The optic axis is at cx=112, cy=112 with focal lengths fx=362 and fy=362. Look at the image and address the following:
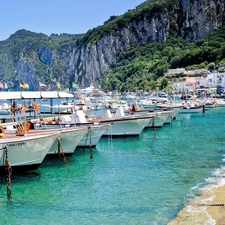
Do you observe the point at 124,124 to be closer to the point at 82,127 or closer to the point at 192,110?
the point at 82,127

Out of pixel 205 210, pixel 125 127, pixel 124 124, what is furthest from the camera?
pixel 125 127

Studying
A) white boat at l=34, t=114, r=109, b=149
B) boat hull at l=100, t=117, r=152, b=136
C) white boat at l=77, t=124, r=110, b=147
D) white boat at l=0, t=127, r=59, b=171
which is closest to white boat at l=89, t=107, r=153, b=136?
boat hull at l=100, t=117, r=152, b=136

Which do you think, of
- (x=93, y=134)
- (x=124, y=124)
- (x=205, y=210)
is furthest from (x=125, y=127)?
(x=205, y=210)

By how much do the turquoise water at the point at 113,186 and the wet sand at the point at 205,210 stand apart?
48 centimetres

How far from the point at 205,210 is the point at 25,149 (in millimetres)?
11984

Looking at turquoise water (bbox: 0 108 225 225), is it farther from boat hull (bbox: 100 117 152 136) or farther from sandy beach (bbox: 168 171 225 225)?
boat hull (bbox: 100 117 152 136)

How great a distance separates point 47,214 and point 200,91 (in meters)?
144

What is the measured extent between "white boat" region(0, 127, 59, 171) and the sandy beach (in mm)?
10533

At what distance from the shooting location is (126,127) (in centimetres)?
4147

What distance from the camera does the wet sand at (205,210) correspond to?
1578cm

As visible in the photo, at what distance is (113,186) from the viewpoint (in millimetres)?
21812

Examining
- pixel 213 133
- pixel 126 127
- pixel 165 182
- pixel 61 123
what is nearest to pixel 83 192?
pixel 165 182

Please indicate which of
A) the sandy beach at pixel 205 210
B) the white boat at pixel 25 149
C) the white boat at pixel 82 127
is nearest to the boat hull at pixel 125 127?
the white boat at pixel 82 127

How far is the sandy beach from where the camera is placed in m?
15.8
